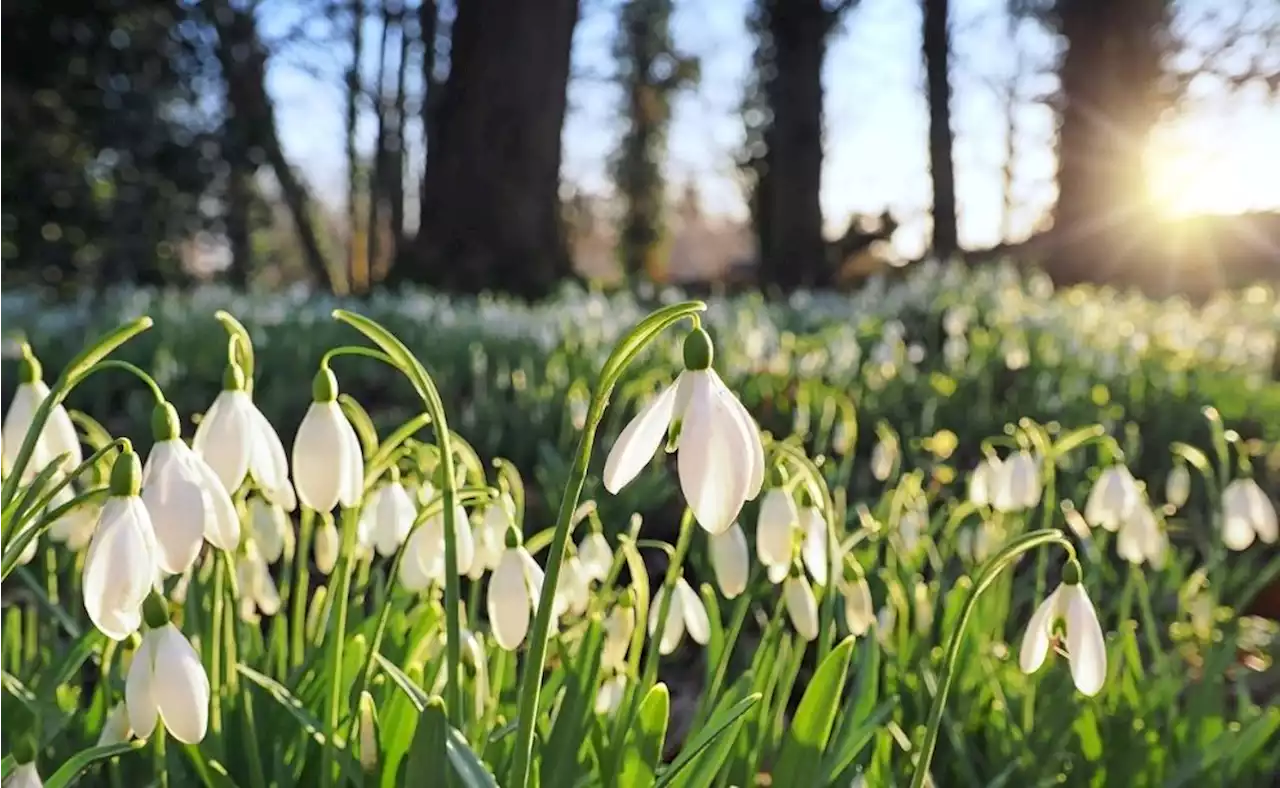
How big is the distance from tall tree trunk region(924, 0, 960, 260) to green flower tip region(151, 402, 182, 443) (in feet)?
34.0

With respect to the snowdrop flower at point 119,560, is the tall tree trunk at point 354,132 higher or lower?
higher

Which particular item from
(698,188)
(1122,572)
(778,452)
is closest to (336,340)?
(1122,572)

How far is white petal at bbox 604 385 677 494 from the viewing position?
29.4 inches

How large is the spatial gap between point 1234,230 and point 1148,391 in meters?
10.4

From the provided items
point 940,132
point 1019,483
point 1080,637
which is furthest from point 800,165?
point 1080,637

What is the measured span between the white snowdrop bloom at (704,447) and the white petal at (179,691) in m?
0.34

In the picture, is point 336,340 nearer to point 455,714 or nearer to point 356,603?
point 356,603

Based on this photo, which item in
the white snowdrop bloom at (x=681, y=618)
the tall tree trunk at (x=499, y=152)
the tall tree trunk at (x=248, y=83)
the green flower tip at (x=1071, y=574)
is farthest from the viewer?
the tall tree trunk at (x=248, y=83)

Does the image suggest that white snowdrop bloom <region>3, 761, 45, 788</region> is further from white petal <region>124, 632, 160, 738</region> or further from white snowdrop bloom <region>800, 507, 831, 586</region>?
white snowdrop bloom <region>800, 507, 831, 586</region>

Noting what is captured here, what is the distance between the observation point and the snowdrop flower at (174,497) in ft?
2.63

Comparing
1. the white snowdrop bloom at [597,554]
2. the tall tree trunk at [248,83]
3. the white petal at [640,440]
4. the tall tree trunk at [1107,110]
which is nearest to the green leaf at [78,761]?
the white petal at [640,440]

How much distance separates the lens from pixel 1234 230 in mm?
12984

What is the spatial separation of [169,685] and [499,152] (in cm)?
700

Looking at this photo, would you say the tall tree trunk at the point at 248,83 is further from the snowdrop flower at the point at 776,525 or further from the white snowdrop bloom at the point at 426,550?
the snowdrop flower at the point at 776,525
